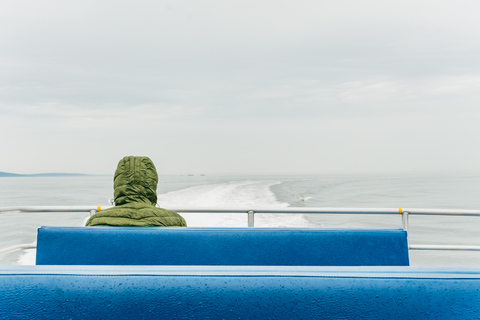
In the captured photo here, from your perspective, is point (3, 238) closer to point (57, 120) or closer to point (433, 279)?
point (433, 279)

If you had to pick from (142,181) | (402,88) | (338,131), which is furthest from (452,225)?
(402,88)

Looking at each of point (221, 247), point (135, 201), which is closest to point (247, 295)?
point (221, 247)

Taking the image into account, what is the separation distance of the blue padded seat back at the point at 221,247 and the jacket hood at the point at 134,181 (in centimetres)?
35

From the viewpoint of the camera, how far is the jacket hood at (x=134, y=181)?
196cm

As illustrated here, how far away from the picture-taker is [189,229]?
1.62 metres

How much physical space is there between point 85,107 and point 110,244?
36405 mm

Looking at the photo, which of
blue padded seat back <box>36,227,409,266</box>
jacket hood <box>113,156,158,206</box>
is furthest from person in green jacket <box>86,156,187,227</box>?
blue padded seat back <box>36,227,409,266</box>

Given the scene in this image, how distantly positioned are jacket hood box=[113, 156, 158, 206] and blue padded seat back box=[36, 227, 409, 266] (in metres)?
0.35

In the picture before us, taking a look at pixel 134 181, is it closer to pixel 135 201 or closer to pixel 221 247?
pixel 135 201

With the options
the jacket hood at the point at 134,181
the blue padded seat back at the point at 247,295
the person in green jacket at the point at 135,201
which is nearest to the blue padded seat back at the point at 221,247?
the person in green jacket at the point at 135,201

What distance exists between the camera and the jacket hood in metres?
1.96

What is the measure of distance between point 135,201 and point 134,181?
11 cm

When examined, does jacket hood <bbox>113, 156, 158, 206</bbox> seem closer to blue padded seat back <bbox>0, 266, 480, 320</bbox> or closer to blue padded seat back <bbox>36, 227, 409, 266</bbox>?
blue padded seat back <bbox>36, 227, 409, 266</bbox>

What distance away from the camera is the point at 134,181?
1.99 meters
